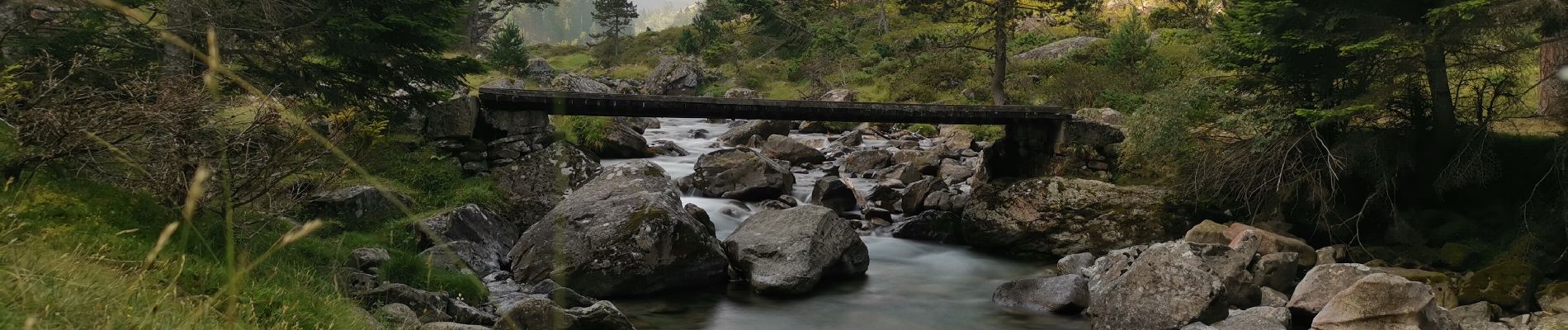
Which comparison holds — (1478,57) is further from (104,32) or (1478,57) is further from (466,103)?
(104,32)

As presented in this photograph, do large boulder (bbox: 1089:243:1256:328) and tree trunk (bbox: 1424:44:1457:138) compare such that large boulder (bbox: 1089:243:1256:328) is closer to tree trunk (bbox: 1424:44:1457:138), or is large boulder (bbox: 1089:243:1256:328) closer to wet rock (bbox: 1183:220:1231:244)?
wet rock (bbox: 1183:220:1231:244)

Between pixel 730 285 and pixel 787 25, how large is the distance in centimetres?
3594

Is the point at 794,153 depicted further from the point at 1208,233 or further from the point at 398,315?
the point at 398,315

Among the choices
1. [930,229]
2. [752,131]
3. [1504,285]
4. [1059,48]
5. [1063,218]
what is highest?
[1059,48]

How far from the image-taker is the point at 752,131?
96.4 feet

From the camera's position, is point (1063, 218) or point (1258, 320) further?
point (1063, 218)

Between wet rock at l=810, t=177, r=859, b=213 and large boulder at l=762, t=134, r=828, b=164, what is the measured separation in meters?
5.16

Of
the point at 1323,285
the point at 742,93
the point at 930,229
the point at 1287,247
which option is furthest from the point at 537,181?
the point at 742,93

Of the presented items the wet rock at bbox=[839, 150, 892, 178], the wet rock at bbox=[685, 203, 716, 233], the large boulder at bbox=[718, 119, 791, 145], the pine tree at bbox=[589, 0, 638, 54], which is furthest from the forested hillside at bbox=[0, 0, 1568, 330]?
the pine tree at bbox=[589, 0, 638, 54]

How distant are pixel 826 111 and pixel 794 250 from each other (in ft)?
19.1

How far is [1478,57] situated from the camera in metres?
12.2

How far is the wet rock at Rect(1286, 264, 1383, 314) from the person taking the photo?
10852 millimetres

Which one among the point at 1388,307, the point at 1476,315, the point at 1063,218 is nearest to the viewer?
the point at 1388,307

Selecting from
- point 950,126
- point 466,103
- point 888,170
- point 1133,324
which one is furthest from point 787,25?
point 1133,324
